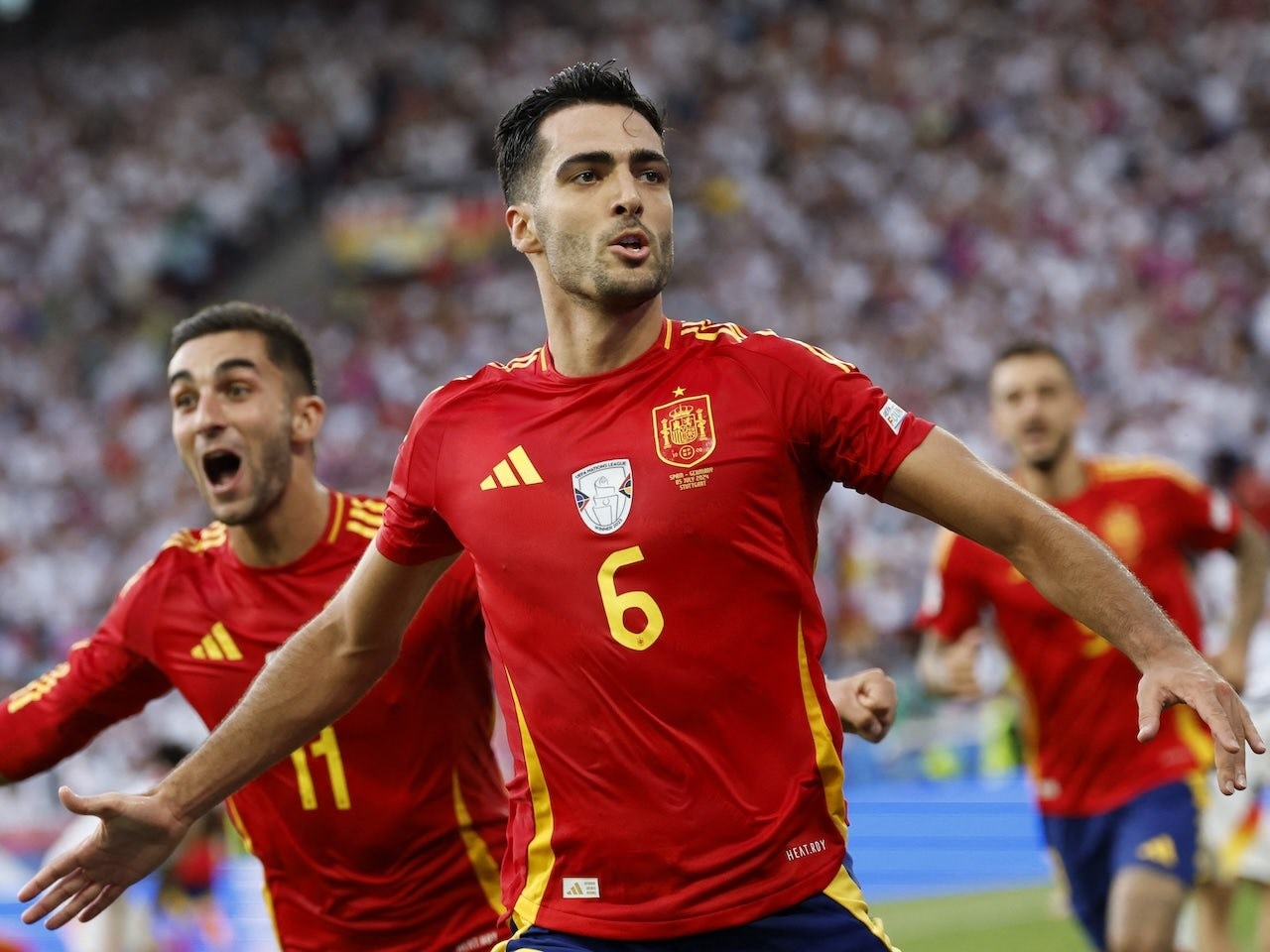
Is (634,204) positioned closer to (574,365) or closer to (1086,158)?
(574,365)

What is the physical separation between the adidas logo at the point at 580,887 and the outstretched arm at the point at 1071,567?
1.05 metres

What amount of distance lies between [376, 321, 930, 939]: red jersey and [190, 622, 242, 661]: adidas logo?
4.77ft

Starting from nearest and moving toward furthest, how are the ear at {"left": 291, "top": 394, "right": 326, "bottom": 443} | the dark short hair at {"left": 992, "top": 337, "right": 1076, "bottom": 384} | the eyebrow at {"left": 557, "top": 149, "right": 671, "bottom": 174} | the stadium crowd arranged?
the eyebrow at {"left": 557, "top": 149, "right": 671, "bottom": 174}, the ear at {"left": 291, "top": 394, "right": 326, "bottom": 443}, the dark short hair at {"left": 992, "top": 337, "right": 1076, "bottom": 384}, the stadium crowd

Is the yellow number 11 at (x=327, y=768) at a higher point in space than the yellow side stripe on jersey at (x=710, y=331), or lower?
lower

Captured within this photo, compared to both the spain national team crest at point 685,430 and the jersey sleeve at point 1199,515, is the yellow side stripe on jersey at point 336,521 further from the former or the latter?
the jersey sleeve at point 1199,515

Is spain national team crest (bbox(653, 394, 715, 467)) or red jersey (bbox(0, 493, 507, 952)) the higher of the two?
spain national team crest (bbox(653, 394, 715, 467))

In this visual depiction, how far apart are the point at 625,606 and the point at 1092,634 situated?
3.64 m

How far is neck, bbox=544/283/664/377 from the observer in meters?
4.11

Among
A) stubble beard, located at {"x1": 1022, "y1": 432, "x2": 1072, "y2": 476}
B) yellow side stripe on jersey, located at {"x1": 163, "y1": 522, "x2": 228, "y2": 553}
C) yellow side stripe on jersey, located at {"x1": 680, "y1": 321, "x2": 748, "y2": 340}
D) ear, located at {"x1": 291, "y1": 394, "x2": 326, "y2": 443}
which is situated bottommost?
yellow side stripe on jersey, located at {"x1": 163, "y1": 522, "x2": 228, "y2": 553}

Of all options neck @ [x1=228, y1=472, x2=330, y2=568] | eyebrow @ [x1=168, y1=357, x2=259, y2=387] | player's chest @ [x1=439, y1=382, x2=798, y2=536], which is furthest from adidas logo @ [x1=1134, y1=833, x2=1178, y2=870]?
eyebrow @ [x1=168, y1=357, x2=259, y2=387]

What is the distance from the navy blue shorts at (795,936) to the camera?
12.3 ft

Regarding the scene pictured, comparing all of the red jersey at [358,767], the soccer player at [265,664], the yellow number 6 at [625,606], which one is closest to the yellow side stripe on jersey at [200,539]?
the soccer player at [265,664]

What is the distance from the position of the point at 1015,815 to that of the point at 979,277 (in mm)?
8579

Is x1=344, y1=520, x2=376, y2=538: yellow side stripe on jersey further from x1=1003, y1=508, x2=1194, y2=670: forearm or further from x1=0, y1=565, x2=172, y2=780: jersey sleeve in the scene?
x1=1003, y1=508, x2=1194, y2=670: forearm
